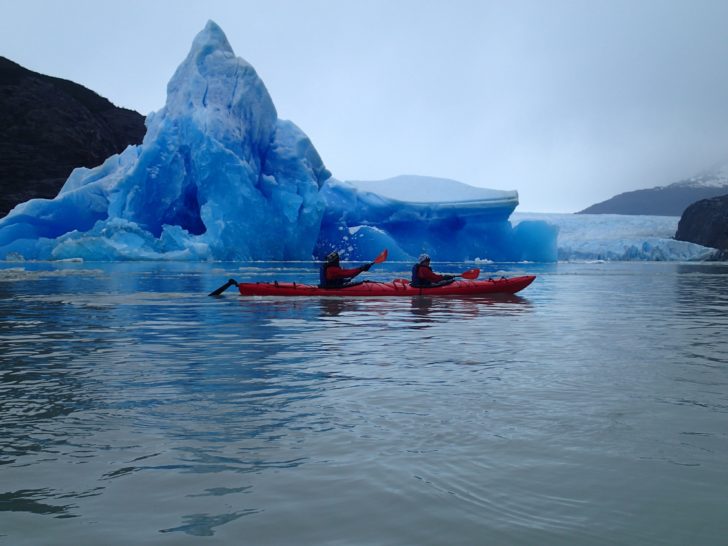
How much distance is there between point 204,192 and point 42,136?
3978 cm

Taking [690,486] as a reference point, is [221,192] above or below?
above

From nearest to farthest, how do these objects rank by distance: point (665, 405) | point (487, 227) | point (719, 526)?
1. point (719, 526)
2. point (665, 405)
3. point (487, 227)

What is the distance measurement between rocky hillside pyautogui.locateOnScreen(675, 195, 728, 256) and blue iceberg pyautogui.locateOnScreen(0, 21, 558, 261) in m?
36.2

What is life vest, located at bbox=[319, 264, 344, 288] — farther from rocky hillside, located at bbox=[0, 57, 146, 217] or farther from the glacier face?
rocky hillside, located at bbox=[0, 57, 146, 217]

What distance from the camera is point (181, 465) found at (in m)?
2.82

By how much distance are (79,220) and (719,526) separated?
35611 millimetres

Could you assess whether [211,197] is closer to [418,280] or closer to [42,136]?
[418,280]

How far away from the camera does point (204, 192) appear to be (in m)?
31.3

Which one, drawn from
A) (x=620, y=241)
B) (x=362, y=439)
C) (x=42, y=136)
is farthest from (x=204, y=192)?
(x=42, y=136)

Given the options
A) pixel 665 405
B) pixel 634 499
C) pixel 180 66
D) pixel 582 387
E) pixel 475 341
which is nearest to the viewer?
pixel 634 499

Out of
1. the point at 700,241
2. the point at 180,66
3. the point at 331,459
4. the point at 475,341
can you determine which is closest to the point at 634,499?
the point at 331,459

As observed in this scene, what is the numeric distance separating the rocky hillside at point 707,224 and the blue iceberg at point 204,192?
36245 mm

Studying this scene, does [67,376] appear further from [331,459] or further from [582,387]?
[582,387]

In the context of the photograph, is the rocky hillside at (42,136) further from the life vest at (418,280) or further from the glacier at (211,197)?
the life vest at (418,280)
